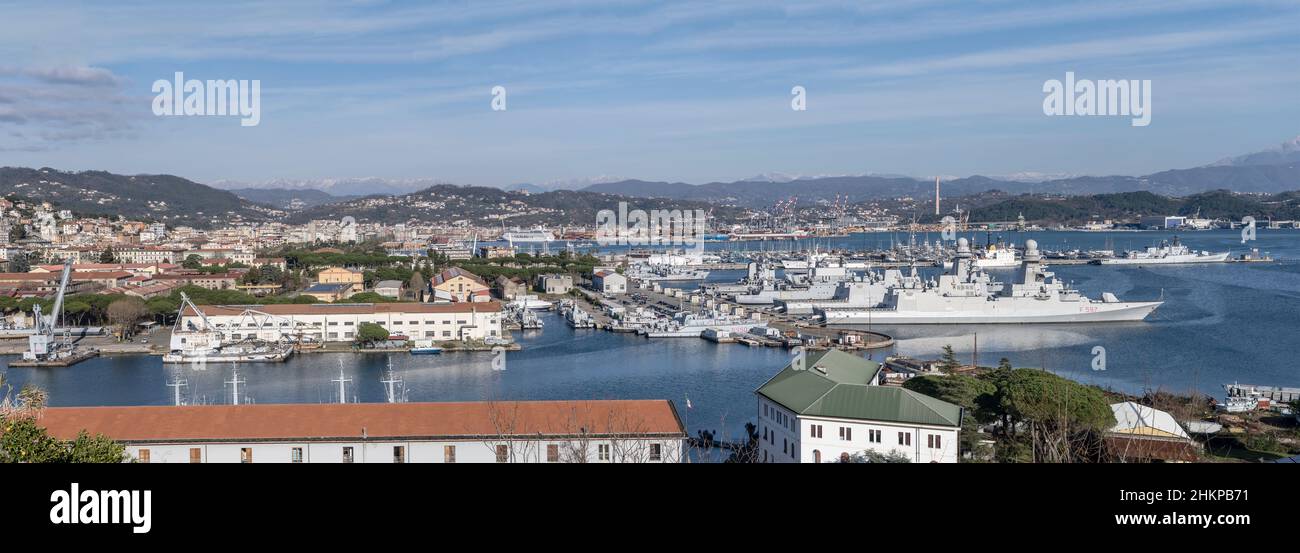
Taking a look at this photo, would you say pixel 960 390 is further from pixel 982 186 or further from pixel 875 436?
pixel 982 186

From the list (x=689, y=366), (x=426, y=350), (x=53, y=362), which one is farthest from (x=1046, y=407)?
(x=53, y=362)

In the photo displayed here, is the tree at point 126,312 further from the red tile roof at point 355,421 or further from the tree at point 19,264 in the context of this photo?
the tree at point 19,264

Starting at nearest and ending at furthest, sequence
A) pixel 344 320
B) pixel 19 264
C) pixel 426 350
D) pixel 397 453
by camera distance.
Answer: pixel 397 453 < pixel 426 350 < pixel 344 320 < pixel 19 264

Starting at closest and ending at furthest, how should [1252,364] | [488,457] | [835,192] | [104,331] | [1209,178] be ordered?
[488,457]
[1252,364]
[104,331]
[1209,178]
[835,192]

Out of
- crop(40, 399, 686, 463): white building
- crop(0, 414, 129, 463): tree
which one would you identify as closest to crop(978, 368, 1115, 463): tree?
crop(40, 399, 686, 463): white building
